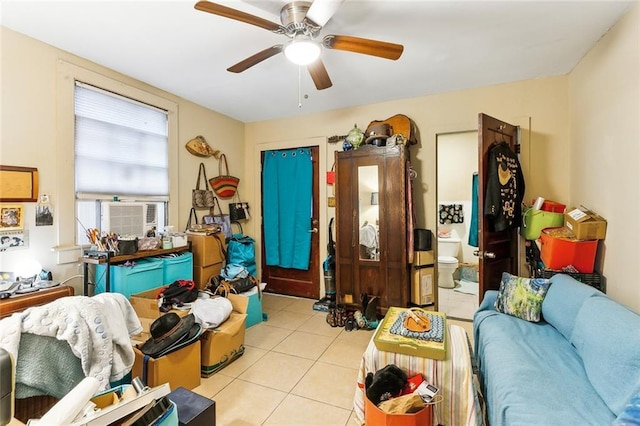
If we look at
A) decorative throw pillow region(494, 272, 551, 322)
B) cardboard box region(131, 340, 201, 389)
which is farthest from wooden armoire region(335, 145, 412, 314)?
cardboard box region(131, 340, 201, 389)

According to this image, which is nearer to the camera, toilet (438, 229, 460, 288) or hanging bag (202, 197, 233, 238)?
hanging bag (202, 197, 233, 238)

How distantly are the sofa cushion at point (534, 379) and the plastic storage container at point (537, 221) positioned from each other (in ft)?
3.28

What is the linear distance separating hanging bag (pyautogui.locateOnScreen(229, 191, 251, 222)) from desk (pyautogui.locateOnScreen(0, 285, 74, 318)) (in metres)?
2.25

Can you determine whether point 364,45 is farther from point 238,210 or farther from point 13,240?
point 238,210

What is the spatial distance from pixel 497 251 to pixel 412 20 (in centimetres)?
214

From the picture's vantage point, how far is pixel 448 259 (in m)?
4.37

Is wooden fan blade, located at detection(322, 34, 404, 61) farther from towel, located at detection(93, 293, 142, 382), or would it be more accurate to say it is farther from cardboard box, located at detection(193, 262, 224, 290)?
cardboard box, located at detection(193, 262, 224, 290)

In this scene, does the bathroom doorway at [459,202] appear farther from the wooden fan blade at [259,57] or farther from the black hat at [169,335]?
the black hat at [169,335]

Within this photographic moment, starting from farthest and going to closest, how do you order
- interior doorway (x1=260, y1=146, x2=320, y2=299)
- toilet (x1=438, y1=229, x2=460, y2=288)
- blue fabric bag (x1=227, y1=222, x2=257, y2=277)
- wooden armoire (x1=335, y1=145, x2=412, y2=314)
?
1. toilet (x1=438, y1=229, x2=460, y2=288)
2. interior doorway (x1=260, y1=146, x2=320, y2=299)
3. blue fabric bag (x1=227, y1=222, x2=257, y2=277)
4. wooden armoire (x1=335, y1=145, x2=412, y2=314)

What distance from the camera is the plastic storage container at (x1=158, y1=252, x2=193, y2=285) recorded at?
9.45 feet

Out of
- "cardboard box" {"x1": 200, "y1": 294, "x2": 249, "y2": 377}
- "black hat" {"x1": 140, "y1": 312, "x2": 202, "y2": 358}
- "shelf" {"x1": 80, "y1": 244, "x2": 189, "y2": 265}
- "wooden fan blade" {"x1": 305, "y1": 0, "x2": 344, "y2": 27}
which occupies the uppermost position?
"wooden fan blade" {"x1": 305, "y1": 0, "x2": 344, "y2": 27}

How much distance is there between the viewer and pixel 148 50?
2406 millimetres

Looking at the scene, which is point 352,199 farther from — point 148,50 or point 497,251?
point 148,50

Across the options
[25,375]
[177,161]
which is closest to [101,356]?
[25,375]
